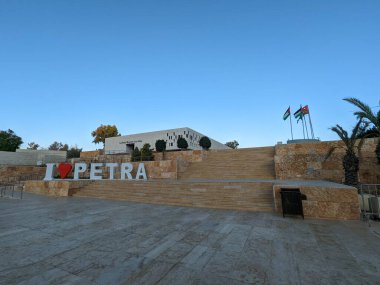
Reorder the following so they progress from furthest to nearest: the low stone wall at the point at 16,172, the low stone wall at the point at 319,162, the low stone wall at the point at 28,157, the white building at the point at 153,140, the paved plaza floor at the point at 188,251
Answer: the white building at the point at 153,140
the low stone wall at the point at 28,157
the low stone wall at the point at 16,172
the low stone wall at the point at 319,162
the paved plaza floor at the point at 188,251

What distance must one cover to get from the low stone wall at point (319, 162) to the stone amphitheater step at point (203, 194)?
613 cm

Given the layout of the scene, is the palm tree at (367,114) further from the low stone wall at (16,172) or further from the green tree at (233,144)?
the green tree at (233,144)

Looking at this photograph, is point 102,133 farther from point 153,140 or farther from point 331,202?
point 331,202

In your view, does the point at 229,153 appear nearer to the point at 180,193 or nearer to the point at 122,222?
the point at 180,193

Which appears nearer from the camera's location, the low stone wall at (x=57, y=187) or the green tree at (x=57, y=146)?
the low stone wall at (x=57, y=187)

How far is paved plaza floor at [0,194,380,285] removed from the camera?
294 centimetres

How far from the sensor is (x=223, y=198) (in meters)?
9.20

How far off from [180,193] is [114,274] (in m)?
7.46

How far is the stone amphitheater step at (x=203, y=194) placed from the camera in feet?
28.4

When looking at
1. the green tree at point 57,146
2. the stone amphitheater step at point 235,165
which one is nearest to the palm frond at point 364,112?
the stone amphitheater step at point 235,165

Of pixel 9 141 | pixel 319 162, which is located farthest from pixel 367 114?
pixel 9 141

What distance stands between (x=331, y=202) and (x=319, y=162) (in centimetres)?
857

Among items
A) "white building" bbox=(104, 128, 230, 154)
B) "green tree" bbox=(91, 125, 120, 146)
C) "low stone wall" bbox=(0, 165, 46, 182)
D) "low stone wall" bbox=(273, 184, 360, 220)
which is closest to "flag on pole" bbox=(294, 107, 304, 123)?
"low stone wall" bbox=(273, 184, 360, 220)

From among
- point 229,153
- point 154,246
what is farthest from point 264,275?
point 229,153
